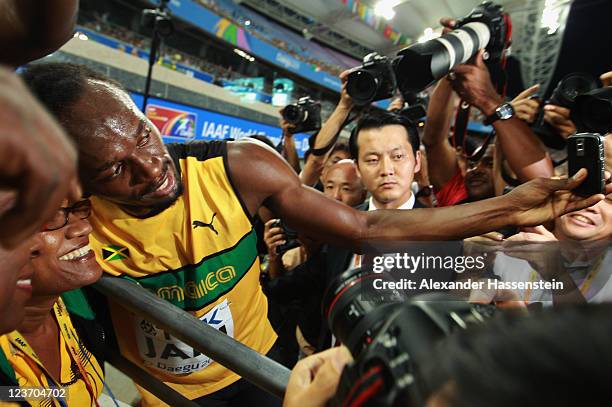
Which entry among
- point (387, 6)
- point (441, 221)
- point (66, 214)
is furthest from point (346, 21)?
point (66, 214)

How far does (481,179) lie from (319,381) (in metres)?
1.93

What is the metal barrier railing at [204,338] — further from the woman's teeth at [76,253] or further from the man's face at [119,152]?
the man's face at [119,152]

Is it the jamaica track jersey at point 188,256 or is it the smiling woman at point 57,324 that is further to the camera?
the jamaica track jersey at point 188,256

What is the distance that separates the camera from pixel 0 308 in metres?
0.65

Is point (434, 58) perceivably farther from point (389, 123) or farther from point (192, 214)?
point (192, 214)

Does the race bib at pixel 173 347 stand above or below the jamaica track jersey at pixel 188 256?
below

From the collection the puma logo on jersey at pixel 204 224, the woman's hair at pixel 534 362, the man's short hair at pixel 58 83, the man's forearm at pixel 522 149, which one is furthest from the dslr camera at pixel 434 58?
the woman's hair at pixel 534 362

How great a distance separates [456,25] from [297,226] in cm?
100

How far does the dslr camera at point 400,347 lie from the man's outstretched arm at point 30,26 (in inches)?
38.3

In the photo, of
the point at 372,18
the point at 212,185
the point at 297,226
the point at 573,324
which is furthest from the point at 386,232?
the point at 372,18

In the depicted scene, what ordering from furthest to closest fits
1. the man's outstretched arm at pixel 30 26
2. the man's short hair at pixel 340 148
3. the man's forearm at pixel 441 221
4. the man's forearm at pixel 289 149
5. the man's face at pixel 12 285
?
the man's short hair at pixel 340 148 → the man's forearm at pixel 289 149 → the man's forearm at pixel 441 221 → the man's outstretched arm at pixel 30 26 → the man's face at pixel 12 285

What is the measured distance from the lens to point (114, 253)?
1.21 meters

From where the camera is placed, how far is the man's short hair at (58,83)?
3.51ft

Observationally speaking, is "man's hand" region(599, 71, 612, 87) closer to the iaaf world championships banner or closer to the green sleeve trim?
the green sleeve trim
